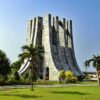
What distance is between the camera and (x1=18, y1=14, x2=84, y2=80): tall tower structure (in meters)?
111

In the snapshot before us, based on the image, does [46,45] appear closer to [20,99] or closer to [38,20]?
[38,20]

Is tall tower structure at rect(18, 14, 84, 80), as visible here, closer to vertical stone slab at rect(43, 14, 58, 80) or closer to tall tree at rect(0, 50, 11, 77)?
vertical stone slab at rect(43, 14, 58, 80)

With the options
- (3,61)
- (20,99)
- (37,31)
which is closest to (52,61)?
(37,31)

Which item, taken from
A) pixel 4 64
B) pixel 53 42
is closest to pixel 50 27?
pixel 53 42

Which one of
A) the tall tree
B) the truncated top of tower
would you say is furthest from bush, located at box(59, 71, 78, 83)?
the truncated top of tower

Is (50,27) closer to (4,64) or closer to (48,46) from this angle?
(48,46)

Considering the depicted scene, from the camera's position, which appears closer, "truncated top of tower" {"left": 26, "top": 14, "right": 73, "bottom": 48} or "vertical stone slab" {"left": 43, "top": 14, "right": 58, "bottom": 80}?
"vertical stone slab" {"left": 43, "top": 14, "right": 58, "bottom": 80}

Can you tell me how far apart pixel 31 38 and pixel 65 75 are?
3333 centimetres

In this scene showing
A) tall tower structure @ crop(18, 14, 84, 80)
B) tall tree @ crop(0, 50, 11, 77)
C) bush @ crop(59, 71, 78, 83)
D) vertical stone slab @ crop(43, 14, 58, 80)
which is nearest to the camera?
tall tree @ crop(0, 50, 11, 77)

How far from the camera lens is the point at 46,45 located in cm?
11338

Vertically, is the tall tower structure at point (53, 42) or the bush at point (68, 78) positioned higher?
the tall tower structure at point (53, 42)

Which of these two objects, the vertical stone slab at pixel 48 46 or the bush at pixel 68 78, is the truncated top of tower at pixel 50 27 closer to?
the vertical stone slab at pixel 48 46

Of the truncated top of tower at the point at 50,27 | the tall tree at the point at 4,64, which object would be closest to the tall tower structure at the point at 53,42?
the truncated top of tower at the point at 50,27

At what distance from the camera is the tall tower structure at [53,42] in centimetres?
11144
